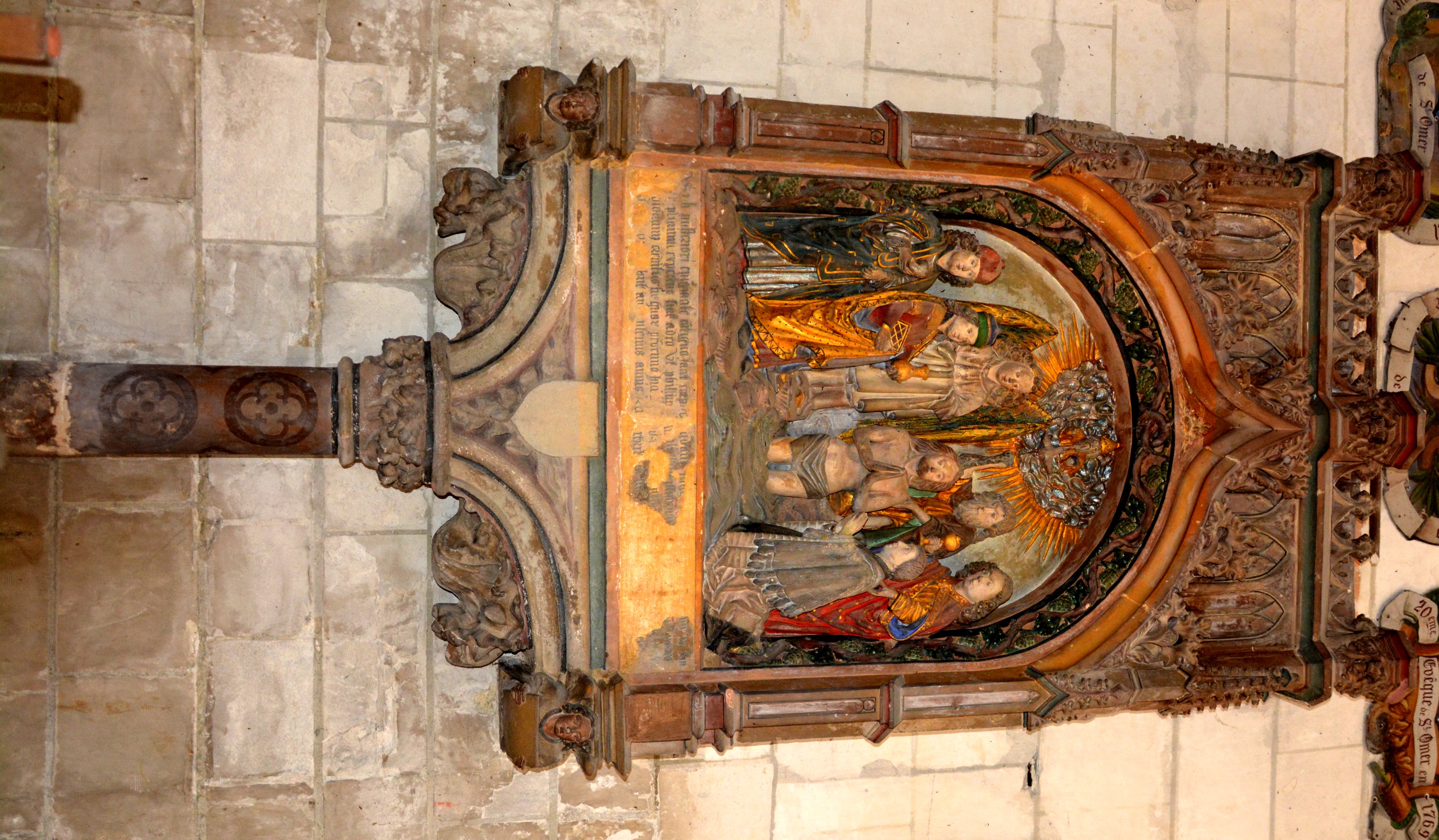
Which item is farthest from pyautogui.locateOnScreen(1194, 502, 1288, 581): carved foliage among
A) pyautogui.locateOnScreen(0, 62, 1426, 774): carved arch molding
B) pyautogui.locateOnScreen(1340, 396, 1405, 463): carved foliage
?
pyautogui.locateOnScreen(1340, 396, 1405, 463): carved foliage

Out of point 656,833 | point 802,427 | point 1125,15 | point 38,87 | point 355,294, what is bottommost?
point 656,833

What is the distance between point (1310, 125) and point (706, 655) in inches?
213

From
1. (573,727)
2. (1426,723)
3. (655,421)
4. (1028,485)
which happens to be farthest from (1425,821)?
(655,421)

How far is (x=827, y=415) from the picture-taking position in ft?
20.6

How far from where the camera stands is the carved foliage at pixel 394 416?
532cm

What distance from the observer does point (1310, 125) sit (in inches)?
292

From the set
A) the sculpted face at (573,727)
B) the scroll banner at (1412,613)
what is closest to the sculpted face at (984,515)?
the sculpted face at (573,727)

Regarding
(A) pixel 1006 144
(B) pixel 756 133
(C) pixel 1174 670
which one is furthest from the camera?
(C) pixel 1174 670

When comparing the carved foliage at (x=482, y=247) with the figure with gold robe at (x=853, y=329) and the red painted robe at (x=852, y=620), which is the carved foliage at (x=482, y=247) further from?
the red painted robe at (x=852, y=620)

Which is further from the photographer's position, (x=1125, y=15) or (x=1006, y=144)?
(x=1125, y=15)

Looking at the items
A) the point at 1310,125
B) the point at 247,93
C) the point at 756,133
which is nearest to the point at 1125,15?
the point at 1310,125

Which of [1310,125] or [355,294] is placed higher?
[1310,125]

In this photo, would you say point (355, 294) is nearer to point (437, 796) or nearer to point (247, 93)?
point (247, 93)

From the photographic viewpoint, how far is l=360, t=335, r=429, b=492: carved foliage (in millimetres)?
5316
